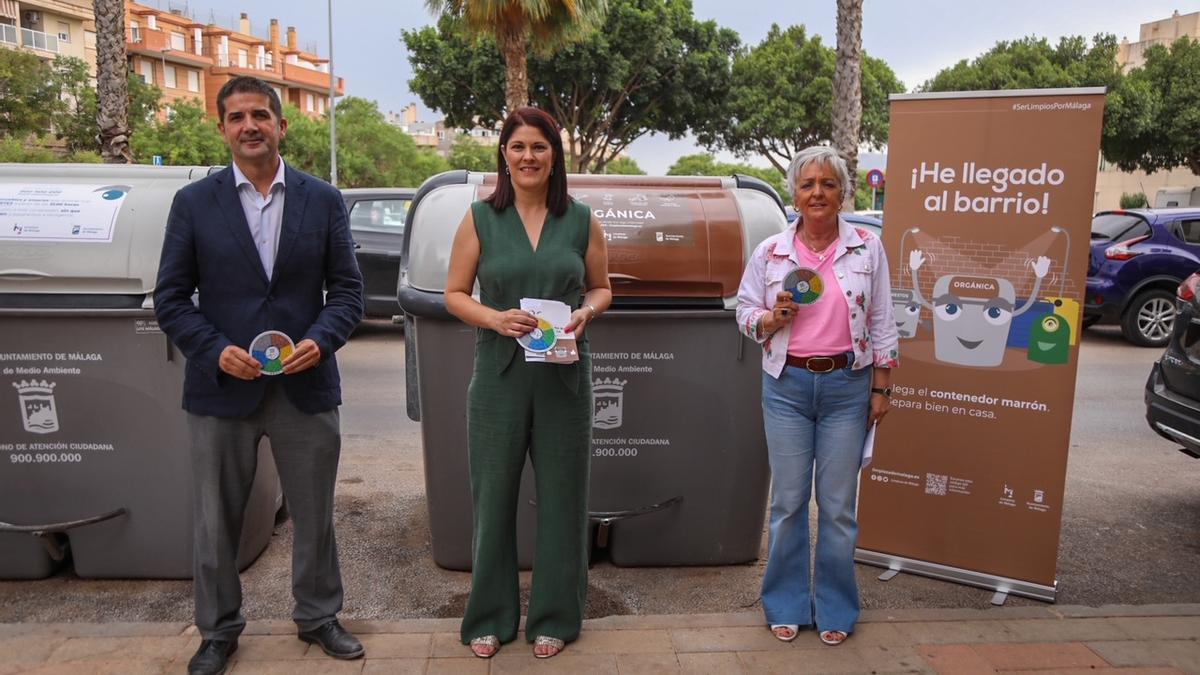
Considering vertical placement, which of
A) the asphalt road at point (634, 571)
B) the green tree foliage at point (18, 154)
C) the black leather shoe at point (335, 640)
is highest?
→ the green tree foliage at point (18, 154)

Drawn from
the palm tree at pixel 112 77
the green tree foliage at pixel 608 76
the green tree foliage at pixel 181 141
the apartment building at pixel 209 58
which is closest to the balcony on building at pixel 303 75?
the apartment building at pixel 209 58

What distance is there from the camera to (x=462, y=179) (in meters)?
3.75

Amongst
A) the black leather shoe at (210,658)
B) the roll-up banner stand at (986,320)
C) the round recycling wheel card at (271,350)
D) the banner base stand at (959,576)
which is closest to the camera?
the round recycling wheel card at (271,350)

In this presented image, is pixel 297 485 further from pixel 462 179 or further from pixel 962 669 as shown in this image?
pixel 962 669

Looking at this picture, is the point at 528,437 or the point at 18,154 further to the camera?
the point at 18,154

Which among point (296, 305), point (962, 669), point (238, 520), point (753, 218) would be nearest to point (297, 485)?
point (238, 520)

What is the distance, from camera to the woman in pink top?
3.06m

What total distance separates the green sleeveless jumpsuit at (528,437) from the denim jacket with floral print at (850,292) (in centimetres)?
63

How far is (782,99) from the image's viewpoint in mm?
30703

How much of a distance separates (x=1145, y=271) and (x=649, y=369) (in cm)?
927

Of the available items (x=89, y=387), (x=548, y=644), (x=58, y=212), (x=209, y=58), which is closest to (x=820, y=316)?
(x=548, y=644)

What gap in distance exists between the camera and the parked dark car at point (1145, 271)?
10.5 metres

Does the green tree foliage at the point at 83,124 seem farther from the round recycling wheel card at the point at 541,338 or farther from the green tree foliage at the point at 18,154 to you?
the round recycling wheel card at the point at 541,338

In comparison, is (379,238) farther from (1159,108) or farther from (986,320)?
(1159,108)
